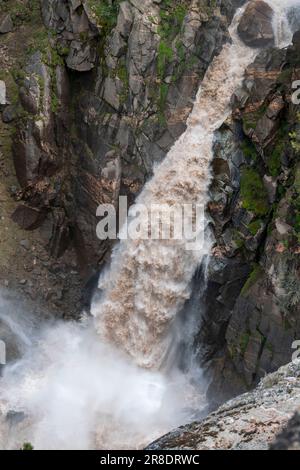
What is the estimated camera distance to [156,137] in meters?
24.1

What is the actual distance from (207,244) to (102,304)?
6.41 m

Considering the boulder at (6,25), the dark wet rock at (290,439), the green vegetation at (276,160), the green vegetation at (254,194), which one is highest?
the boulder at (6,25)

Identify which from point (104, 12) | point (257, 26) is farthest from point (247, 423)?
point (104, 12)

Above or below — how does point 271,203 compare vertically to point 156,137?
below

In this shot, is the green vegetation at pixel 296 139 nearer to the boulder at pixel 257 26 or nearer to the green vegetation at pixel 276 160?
the green vegetation at pixel 276 160

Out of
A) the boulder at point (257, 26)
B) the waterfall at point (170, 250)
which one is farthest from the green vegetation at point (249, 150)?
the boulder at point (257, 26)

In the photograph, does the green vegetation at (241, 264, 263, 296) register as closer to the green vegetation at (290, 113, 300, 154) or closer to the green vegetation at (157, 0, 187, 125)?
the green vegetation at (290, 113, 300, 154)

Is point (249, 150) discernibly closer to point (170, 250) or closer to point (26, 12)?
point (170, 250)

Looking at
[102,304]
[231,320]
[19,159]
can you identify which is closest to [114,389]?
[102,304]

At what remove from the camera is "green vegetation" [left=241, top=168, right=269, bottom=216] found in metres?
20.6

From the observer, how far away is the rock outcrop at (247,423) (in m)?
12.7

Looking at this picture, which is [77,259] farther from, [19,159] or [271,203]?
[271,203]

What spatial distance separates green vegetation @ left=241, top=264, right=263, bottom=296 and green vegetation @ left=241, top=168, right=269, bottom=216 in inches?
87.4

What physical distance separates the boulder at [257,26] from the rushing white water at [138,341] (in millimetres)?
389
